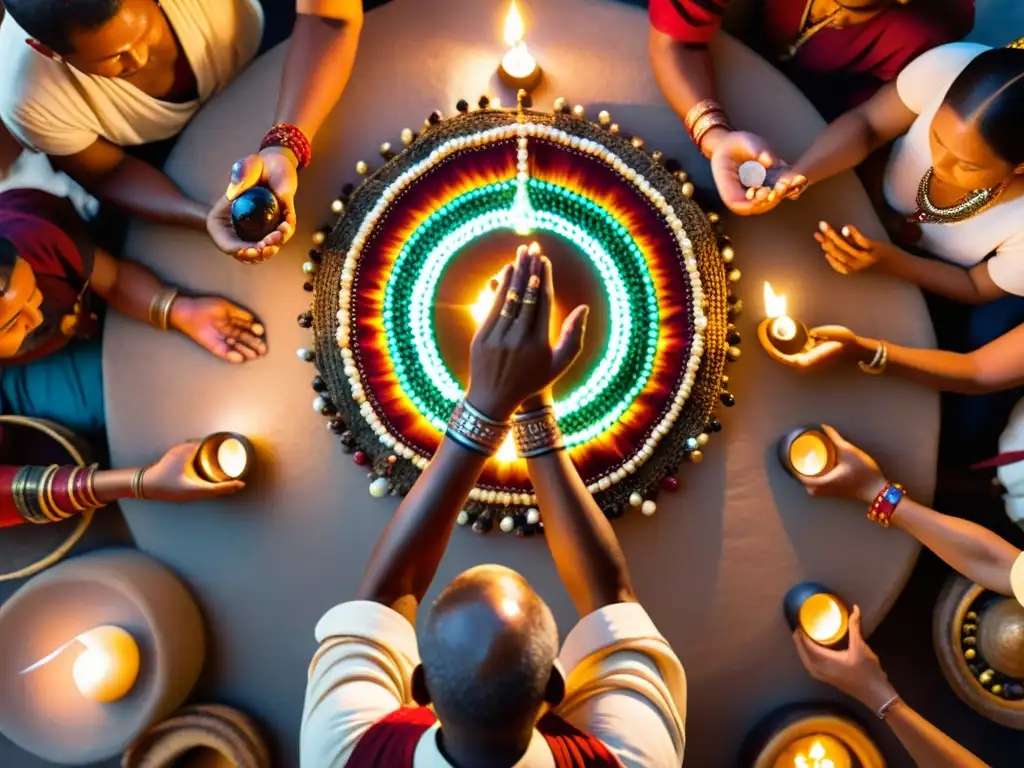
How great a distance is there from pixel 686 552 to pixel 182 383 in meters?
1.01

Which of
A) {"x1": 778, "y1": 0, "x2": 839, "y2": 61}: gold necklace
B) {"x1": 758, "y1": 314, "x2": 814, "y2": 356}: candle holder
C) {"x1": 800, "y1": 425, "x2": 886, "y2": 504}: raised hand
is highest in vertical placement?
{"x1": 778, "y1": 0, "x2": 839, "y2": 61}: gold necklace

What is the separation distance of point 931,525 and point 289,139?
1.35 m

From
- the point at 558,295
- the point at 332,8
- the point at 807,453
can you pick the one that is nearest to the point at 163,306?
the point at 332,8

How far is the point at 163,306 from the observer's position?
1.41 metres

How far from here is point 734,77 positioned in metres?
1.48

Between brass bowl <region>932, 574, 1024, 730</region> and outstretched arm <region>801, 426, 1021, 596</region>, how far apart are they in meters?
0.16

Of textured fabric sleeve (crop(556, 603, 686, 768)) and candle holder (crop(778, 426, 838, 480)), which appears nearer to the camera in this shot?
textured fabric sleeve (crop(556, 603, 686, 768))

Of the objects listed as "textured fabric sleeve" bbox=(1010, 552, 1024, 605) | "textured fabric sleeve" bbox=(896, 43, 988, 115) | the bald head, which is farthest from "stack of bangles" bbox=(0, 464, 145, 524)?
"textured fabric sleeve" bbox=(896, 43, 988, 115)

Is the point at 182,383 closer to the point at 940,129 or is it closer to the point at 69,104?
the point at 69,104

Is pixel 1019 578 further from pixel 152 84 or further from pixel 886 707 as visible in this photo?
pixel 152 84

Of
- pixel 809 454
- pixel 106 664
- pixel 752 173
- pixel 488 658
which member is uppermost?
pixel 752 173

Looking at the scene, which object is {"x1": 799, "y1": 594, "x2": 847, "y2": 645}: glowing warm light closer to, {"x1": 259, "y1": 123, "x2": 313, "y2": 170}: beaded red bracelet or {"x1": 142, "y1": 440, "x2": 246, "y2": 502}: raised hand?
{"x1": 142, "y1": 440, "x2": 246, "y2": 502}: raised hand

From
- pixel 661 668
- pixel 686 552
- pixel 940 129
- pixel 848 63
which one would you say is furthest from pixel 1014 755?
pixel 848 63

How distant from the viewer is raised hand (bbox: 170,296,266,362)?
1.40 meters
